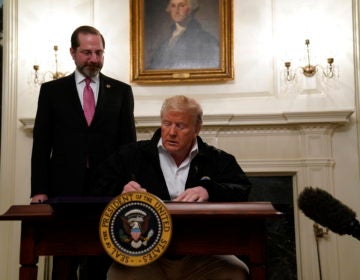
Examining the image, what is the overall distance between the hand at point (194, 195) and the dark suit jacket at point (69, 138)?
1065 mm

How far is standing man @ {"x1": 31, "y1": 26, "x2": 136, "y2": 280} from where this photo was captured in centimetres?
314

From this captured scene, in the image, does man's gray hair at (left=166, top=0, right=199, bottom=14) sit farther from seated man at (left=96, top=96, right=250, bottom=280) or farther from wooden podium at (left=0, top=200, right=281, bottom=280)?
wooden podium at (left=0, top=200, right=281, bottom=280)

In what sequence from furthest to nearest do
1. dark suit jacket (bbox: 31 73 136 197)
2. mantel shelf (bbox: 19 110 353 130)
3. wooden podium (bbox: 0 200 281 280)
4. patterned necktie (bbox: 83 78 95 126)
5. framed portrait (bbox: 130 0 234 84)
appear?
1. framed portrait (bbox: 130 0 234 84)
2. mantel shelf (bbox: 19 110 353 130)
3. patterned necktie (bbox: 83 78 95 126)
4. dark suit jacket (bbox: 31 73 136 197)
5. wooden podium (bbox: 0 200 281 280)

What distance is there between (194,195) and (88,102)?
1.32m

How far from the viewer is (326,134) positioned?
16.0 feet

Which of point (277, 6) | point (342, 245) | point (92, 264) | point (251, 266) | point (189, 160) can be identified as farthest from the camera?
point (277, 6)

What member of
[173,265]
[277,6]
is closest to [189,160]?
[173,265]

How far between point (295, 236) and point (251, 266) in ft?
10.6

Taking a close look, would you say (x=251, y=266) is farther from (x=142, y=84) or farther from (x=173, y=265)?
(x=142, y=84)

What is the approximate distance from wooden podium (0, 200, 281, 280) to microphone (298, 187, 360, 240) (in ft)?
3.12

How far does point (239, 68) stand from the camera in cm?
514

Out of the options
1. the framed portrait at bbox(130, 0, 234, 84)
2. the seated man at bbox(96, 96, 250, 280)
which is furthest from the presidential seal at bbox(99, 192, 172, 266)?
the framed portrait at bbox(130, 0, 234, 84)

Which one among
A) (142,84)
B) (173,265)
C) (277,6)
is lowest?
(173,265)

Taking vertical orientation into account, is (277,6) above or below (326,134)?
above
